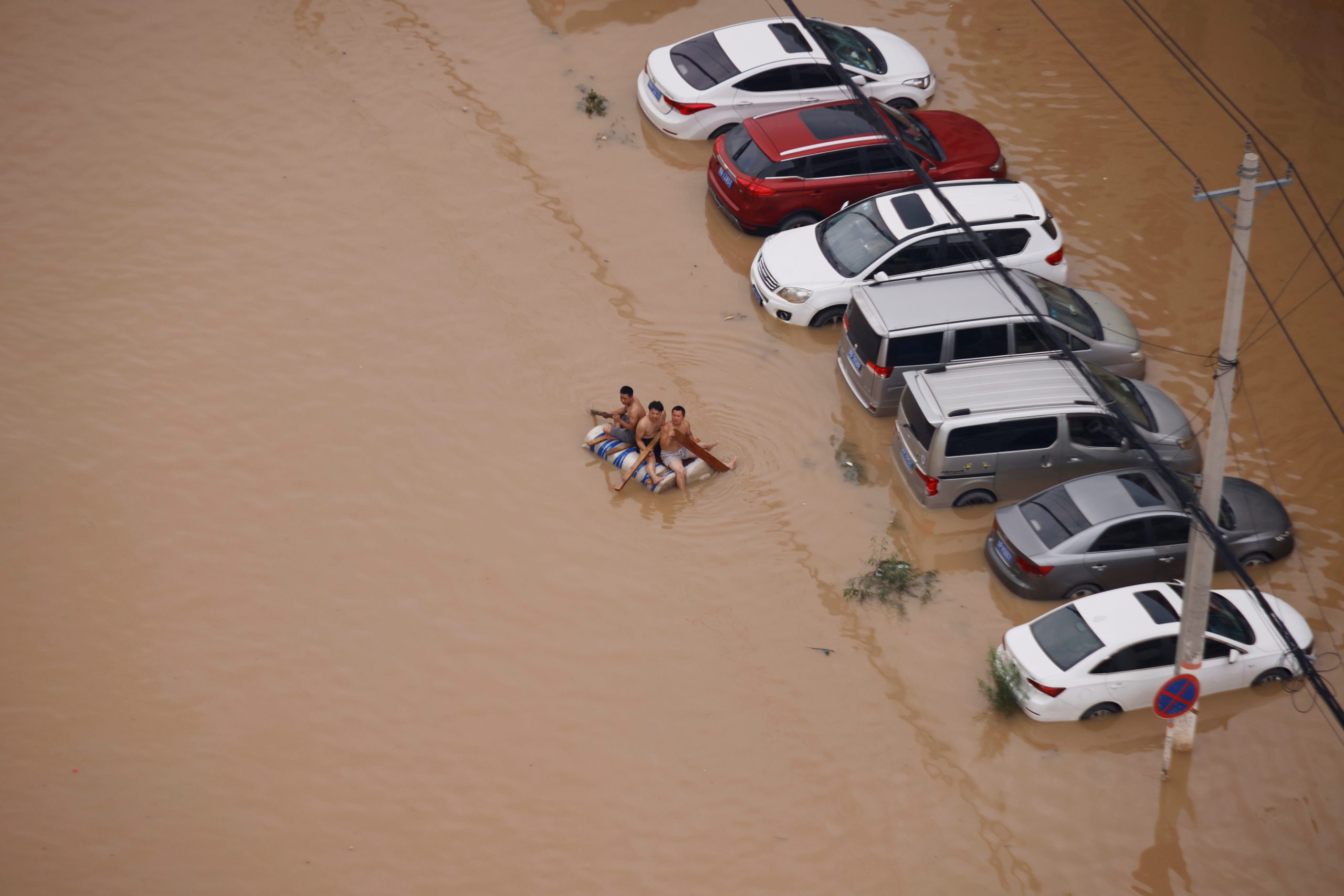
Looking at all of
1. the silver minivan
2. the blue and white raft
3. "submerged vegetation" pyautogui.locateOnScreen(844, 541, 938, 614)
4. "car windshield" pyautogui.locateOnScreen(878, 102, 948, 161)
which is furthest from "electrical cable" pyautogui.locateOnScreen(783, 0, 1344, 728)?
the blue and white raft

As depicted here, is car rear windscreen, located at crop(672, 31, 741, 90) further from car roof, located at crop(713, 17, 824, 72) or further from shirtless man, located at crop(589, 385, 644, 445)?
shirtless man, located at crop(589, 385, 644, 445)

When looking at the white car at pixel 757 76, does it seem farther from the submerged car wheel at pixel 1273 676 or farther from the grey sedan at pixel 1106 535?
the submerged car wheel at pixel 1273 676

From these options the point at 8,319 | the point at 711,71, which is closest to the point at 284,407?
the point at 8,319

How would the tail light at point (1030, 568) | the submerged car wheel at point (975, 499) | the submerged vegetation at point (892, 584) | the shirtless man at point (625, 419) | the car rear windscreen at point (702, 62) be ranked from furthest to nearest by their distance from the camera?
the car rear windscreen at point (702, 62)
the shirtless man at point (625, 419)
the submerged car wheel at point (975, 499)
the submerged vegetation at point (892, 584)
the tail light at point (1030, 568)

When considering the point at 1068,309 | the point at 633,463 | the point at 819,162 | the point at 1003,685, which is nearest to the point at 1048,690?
the point at 1003,685

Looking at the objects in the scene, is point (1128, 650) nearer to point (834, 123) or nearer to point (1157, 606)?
point (1157, 606)

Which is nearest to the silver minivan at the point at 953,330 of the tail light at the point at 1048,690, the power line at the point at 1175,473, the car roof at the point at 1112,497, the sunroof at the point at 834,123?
the power line at the point at 1175,473

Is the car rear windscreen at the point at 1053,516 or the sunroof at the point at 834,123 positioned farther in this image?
the sunroof at the point at 834,123
